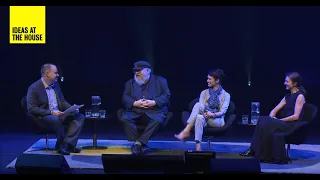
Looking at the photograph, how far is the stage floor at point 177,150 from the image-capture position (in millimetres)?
6109

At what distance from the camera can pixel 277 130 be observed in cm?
662

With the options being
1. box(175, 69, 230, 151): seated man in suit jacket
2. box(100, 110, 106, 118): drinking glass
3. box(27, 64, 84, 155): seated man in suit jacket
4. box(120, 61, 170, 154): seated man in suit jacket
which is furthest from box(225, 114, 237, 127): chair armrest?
box(27, 64, 84, 155): seated man in suit jacket

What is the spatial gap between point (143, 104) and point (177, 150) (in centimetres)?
82

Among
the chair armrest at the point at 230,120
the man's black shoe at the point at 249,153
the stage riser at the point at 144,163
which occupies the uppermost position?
the chair armrest at the point at 230,120

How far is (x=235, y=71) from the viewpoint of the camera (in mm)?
8609

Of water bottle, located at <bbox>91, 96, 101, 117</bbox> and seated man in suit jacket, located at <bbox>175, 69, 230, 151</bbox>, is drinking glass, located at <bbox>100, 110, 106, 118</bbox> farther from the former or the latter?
seated man in suit jacket, located at <bbox>175, 69, 230, 151</bbox>

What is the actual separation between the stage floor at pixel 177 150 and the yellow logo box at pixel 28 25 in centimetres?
172

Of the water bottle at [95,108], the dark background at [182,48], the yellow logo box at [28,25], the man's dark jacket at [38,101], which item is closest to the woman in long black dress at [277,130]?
the dark background at [182,48]

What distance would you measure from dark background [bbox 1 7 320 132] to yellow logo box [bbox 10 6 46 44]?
4.0 inches

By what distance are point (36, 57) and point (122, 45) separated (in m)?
1.44

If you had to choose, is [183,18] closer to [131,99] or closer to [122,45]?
[122,45]

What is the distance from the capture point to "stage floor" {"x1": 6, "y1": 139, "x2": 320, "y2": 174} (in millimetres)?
6109

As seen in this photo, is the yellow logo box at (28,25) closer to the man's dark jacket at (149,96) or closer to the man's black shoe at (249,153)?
the man's dark jacket at (149,96)

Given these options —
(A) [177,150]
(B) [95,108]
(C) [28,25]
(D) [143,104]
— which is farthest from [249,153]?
(C) [28,25]
